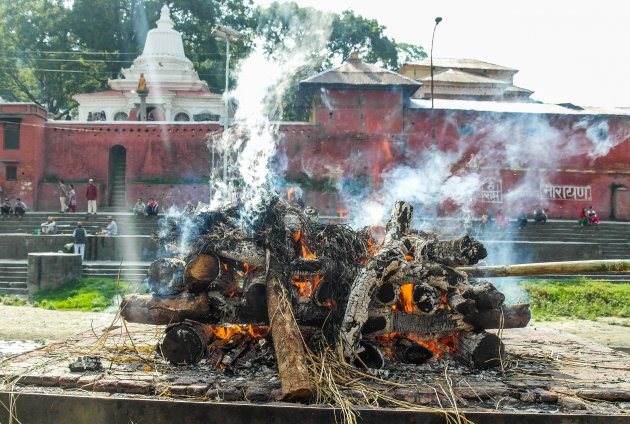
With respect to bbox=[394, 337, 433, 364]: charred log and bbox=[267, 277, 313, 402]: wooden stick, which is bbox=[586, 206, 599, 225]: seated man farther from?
bbox=[267, 277, 313, 402]: wooden stick

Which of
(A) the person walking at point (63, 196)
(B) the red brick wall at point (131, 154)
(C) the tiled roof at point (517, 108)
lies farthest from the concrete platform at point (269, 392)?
(B) the red brick wall at point (131, 154)

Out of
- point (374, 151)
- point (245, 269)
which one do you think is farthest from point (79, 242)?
point (374, 151)

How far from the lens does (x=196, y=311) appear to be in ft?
18.2

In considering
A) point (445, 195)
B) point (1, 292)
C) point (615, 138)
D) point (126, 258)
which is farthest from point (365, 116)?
point (1, 292)

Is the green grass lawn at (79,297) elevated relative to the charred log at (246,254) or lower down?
lower down

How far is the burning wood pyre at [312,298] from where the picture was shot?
17.3 feet

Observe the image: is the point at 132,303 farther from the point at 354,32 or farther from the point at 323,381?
the point at 354,32

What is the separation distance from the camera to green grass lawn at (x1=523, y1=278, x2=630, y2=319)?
44.0 ft

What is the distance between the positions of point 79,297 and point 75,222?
10.6 metres

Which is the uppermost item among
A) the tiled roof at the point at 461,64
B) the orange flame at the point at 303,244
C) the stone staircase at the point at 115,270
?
the tiled roof at the point at 461,64

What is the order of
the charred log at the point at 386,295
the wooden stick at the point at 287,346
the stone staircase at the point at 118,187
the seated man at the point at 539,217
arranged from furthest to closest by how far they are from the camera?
the stone staircase at the point at 118,187 < the seated man at the point at 539,217 < the charred log at the point at 386,295 < the wooden stick at the point at 287,346

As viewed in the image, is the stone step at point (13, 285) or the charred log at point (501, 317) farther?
the stone step at point (13, 285)

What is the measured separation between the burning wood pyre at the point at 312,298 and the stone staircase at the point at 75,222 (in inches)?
693

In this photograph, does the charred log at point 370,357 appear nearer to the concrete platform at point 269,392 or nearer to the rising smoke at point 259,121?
the concrete platform at point 269,392
